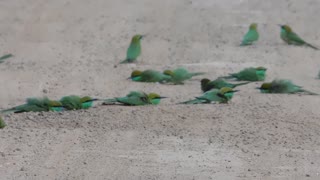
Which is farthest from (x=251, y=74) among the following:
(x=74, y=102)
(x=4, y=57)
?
(x=4, y=57)

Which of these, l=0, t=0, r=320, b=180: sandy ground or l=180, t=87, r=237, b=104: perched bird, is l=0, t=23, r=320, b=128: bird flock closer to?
l=180, t=87, r=237, b=104: perched bird

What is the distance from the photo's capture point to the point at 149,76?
36.4 feet

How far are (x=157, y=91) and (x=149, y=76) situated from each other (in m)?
0.47

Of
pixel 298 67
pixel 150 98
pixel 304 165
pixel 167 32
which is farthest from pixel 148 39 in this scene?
pixel 304 165

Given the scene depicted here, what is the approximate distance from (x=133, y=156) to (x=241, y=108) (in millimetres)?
1765

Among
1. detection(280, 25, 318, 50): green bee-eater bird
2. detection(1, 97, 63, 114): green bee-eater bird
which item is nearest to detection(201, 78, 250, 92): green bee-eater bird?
detection(1, 97, 63, 114): green bee-eater bird

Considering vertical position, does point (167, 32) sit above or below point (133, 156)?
above

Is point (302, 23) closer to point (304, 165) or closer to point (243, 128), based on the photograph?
point (243, 128)

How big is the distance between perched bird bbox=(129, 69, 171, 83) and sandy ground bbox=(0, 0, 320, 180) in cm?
13

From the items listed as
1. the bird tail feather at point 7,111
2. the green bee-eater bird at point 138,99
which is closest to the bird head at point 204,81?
the green bee-eater bird at point 138,99

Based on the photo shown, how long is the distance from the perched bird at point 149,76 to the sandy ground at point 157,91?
13cm

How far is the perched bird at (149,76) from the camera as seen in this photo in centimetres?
1105

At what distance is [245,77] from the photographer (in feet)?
36.7

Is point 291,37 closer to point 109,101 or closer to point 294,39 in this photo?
point 294,39
